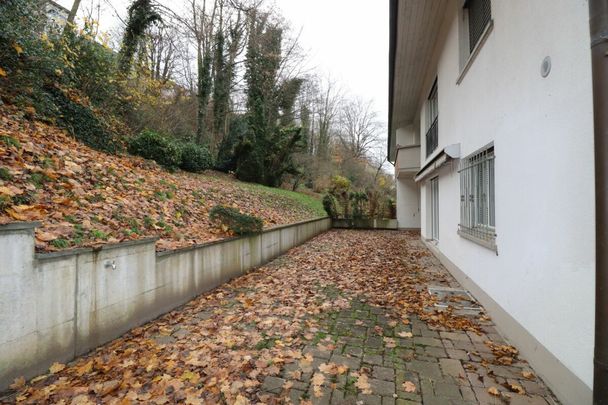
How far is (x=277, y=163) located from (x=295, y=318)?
1396 cm

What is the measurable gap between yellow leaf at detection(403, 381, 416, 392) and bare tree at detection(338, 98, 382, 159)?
103ft

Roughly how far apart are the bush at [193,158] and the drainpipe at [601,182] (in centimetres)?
1097

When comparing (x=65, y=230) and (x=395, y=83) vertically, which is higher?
(x=395, y=83)

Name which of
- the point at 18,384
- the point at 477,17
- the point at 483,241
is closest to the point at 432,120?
the point at 477,17

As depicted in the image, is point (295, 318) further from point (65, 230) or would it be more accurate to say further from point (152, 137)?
point (152, 137)

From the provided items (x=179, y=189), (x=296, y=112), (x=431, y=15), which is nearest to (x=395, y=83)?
(x=431, y=15)

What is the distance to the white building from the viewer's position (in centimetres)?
218

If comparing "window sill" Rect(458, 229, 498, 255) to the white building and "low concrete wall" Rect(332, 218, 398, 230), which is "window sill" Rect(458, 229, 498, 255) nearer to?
the white building

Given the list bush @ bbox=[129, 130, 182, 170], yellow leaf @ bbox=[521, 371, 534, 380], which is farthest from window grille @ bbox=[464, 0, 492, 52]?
bush @ bbox=[129, 130, 182, 170]

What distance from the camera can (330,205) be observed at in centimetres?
1691

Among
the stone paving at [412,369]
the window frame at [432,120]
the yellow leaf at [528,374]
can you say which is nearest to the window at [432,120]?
the window frame at [432,120]

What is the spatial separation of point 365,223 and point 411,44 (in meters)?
10.7

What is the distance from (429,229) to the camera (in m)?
10.5

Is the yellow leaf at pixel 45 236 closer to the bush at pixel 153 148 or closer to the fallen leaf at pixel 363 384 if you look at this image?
the fallen leaf at pixel 363 384
